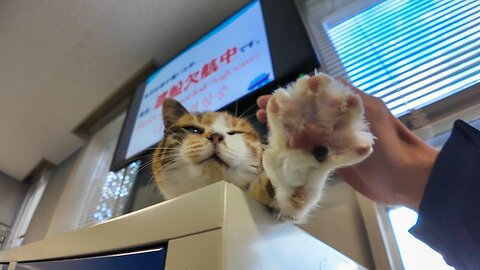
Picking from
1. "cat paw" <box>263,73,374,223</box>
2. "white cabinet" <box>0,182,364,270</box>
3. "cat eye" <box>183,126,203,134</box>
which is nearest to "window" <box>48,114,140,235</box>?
"cat eye" <box>183,126,203,134</box>

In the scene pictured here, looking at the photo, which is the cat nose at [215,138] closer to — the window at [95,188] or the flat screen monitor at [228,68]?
the flat screen monitor at [228,68]

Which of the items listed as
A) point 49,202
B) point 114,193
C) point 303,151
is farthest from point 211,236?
point 49,202

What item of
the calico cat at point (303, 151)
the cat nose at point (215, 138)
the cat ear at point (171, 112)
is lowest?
the calico cat at point (303, 151)

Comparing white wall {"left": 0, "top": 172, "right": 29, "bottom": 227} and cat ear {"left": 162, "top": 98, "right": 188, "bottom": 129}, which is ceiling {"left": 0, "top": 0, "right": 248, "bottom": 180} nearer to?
white wall {"left": 0, "top": 172, "right": 29, "bottom": 227}

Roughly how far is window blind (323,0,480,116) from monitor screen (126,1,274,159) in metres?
0.32

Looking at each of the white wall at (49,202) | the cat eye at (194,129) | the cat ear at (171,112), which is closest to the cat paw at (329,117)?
the cat eye at (194,129)

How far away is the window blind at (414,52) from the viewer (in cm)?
90

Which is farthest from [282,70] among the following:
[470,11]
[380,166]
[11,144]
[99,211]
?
[11,144]

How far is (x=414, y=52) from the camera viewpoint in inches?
39.8

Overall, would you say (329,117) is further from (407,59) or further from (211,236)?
(407,59)

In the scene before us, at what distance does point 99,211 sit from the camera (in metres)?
1.79

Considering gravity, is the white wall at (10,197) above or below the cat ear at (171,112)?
above

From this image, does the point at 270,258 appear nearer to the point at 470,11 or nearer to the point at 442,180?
the point at 442,180

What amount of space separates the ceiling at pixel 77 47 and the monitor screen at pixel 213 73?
26cm
